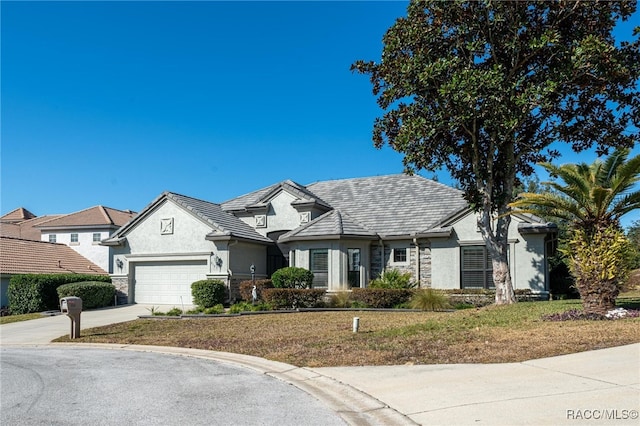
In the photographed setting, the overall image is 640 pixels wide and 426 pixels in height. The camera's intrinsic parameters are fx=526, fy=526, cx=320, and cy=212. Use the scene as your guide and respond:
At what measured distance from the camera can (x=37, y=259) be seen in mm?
28750

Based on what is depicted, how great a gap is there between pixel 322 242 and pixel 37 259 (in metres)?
16.2

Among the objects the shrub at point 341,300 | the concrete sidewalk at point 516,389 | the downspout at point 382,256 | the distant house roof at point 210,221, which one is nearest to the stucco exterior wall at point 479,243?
the downspout at point 382,256

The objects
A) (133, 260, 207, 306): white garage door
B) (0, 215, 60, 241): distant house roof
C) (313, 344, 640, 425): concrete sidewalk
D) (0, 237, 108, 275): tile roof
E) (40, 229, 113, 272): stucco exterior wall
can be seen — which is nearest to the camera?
(313, 344, 640, 425): concrete sidewalk

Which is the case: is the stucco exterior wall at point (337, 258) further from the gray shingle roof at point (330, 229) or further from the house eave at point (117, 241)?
the house eave at point (117, 241)

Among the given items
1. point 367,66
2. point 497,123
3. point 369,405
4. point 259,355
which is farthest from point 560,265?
point 369,405

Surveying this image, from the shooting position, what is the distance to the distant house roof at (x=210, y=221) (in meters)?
24.4

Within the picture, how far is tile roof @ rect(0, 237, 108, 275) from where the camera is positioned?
86.8ft

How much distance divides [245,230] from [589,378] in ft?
67.8

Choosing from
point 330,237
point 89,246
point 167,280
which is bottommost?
point 167,280

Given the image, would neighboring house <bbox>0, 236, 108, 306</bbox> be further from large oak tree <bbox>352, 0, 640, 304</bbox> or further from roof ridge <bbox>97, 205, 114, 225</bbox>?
large oak tree <bbox>352, 0, 640, 304</bbox>

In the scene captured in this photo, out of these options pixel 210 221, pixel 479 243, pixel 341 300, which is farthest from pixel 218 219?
pixel 479 243

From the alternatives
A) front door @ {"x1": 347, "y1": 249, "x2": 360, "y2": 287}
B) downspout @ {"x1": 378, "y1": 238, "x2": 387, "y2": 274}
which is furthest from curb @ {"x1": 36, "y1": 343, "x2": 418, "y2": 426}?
downspout @ {"x1": 378, "y1": 238, "x2": 387, "y2": 274}

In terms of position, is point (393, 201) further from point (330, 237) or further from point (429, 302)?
point (429, 302)

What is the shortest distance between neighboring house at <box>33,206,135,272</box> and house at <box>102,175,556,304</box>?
14.3 metres
